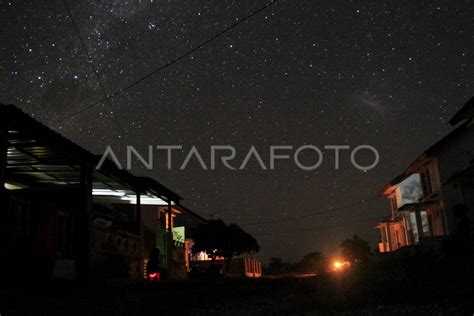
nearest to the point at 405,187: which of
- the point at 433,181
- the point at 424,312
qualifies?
the point at 433,181

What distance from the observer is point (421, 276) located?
21.9 feet

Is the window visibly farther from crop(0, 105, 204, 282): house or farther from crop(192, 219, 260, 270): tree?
crop(0, 105, 204, 282): house

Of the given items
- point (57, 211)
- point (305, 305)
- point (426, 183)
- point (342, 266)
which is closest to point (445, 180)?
point (426, 183)

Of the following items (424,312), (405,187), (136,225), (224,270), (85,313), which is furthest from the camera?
(224,270)

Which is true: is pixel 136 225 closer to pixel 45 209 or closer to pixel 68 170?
pixel 68 170

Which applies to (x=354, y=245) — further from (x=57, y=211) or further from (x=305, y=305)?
(x=305, y=305)

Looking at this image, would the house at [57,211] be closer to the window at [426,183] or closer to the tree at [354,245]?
the window at [426,183]

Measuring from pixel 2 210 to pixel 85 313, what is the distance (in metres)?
6.10

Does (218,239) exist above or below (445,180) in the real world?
below

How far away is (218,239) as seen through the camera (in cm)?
4288

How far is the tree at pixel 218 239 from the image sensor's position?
42.8m

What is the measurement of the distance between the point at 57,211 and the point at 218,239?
30.3m

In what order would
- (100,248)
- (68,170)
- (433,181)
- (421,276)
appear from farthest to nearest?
1. (433,181)
2. (68,170)
3. (100,248)
4. (421,276)

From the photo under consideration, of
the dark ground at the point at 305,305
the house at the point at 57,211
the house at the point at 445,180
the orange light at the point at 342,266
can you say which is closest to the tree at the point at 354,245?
the orange light at the point at 342,266
